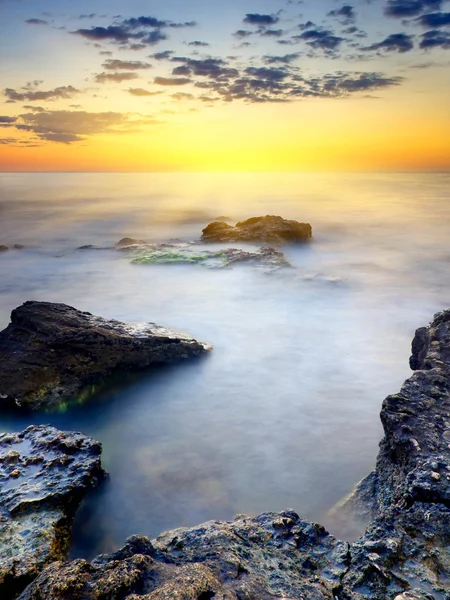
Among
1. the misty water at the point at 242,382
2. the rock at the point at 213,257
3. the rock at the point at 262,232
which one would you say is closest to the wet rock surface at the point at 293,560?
the misty water at the point at 242,382

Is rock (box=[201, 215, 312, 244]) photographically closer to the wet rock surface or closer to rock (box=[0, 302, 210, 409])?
rock (box=[0, 302, 210, 409])

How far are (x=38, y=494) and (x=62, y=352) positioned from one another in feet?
9.61

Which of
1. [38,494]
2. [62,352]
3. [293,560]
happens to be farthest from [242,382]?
[293,560]

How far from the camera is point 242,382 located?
23.7 feet

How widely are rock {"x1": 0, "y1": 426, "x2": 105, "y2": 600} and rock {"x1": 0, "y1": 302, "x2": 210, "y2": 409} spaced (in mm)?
1587

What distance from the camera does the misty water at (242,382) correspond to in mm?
4613

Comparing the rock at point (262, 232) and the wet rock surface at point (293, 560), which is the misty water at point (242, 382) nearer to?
the rock at point (262, 232)

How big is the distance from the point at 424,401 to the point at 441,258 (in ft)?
53.1

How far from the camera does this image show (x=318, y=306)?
1157cm

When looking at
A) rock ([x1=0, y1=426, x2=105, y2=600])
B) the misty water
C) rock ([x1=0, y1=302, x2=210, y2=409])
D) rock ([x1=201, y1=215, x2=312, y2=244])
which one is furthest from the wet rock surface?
rock ([x1=201, y1=215, x2=312, y2=244])

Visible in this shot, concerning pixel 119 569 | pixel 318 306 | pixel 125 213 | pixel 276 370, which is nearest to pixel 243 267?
pixel 318 306

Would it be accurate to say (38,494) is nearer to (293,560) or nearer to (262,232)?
(293,560)

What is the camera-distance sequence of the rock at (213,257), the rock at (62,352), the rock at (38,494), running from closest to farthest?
the rock at (38,494), the rock at (62,352), the rock at (213,257)

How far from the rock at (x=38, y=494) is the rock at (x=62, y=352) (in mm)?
1587
